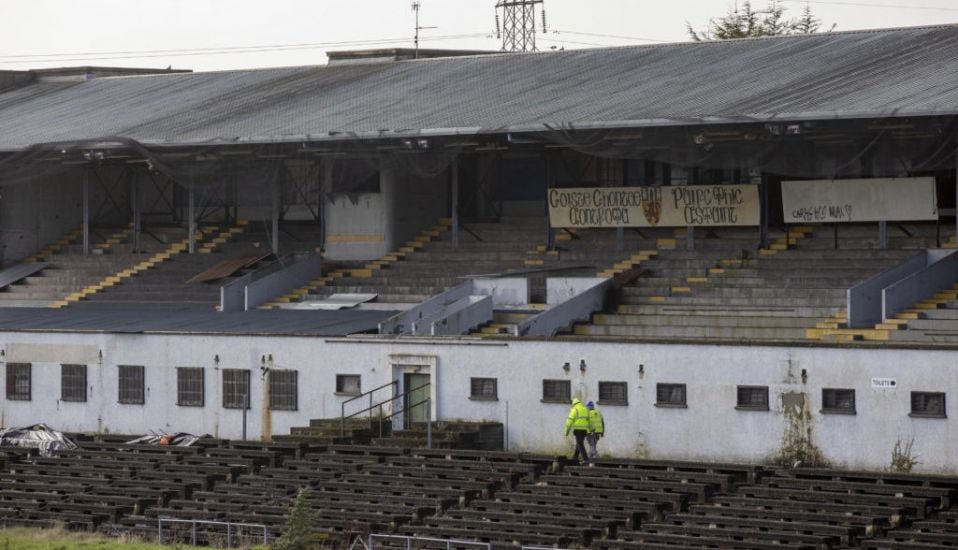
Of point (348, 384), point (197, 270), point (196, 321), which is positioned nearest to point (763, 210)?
point (348, 384)

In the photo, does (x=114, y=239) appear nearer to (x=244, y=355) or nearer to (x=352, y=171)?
(x=352, y=171)

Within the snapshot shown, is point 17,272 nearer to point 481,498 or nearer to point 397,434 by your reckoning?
point 397,434

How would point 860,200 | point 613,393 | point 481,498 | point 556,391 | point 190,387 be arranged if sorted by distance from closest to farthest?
point 481,498 < point 613,393 < point 556,391 < point 190,387 < point 860,200

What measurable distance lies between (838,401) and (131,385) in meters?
19.2

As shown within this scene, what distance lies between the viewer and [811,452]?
4234cm

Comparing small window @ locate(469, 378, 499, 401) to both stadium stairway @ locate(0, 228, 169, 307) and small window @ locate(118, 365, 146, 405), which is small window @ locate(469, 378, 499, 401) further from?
stadium stairway @ locate(0, 228, 169, 307)

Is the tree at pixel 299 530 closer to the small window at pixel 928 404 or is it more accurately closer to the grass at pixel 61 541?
the grass at pixel 61 541

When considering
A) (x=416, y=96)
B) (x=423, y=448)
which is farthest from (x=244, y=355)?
(x=416, y=96)

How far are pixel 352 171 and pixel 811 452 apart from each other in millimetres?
19839

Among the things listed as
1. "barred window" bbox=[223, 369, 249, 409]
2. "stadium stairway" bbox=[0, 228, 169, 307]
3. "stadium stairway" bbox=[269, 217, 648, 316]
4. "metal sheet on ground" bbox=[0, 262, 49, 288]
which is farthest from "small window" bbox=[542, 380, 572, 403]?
"metal sheet on ground" bbox=[0, 262, 49, 288]

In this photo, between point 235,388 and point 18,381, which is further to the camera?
point 18,381

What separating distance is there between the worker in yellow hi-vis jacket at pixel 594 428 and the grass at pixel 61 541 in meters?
10.4

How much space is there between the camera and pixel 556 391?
45938 millimetres

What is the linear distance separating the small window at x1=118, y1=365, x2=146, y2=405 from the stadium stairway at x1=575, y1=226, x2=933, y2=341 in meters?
11.3
